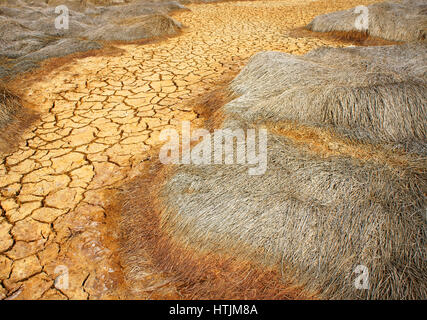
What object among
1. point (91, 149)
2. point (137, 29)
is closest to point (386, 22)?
point (137, 29)

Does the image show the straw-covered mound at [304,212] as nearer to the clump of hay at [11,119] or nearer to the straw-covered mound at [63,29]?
the clump of hay at [11,119]

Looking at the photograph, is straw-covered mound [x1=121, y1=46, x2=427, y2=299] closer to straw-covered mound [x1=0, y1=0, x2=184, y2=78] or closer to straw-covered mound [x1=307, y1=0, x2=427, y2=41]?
straw-covered mound [x1=307, y1=0, x2=427, y2=41]

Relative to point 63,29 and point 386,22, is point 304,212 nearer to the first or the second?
point 386,22

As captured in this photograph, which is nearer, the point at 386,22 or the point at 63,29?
the point at 386,22

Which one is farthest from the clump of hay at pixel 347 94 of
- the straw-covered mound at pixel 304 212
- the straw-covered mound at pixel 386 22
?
the straw-covered mound at pixel 386 22

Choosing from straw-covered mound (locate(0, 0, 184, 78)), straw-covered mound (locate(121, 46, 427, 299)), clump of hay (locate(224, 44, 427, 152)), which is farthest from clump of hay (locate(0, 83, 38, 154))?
clump of hay (locate(224, 44, 427, 152))

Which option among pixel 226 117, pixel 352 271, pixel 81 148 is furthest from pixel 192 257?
pixel 81 148
